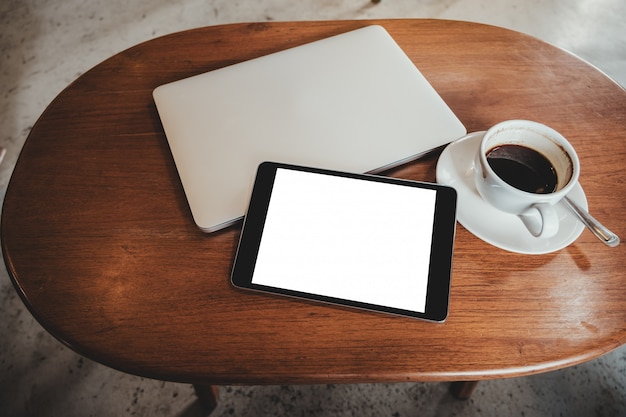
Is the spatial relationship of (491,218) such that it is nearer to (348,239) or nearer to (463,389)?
(348,239)

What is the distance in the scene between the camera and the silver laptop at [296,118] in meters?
0.52

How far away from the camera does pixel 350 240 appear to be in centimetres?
48

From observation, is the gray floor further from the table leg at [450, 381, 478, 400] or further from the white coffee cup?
the white coffee cup

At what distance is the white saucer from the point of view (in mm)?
494

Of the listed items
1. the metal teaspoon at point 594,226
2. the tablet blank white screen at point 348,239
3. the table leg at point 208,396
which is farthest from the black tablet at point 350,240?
the table leg at point 208,396

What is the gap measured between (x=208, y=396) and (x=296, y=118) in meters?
0.60

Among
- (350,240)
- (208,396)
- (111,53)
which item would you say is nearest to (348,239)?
(350,240)

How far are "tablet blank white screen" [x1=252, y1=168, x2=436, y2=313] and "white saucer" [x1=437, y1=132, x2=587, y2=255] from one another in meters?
0.05

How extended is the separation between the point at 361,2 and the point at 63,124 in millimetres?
1283

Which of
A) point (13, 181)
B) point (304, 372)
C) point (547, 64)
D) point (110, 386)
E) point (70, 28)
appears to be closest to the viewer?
point (304, 372)

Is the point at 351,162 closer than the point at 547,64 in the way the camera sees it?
Yes

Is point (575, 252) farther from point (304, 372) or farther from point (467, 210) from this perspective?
point (304, 372)

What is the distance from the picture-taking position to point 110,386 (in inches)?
36.9

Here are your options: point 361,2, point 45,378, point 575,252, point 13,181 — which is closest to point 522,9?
point 361,2
